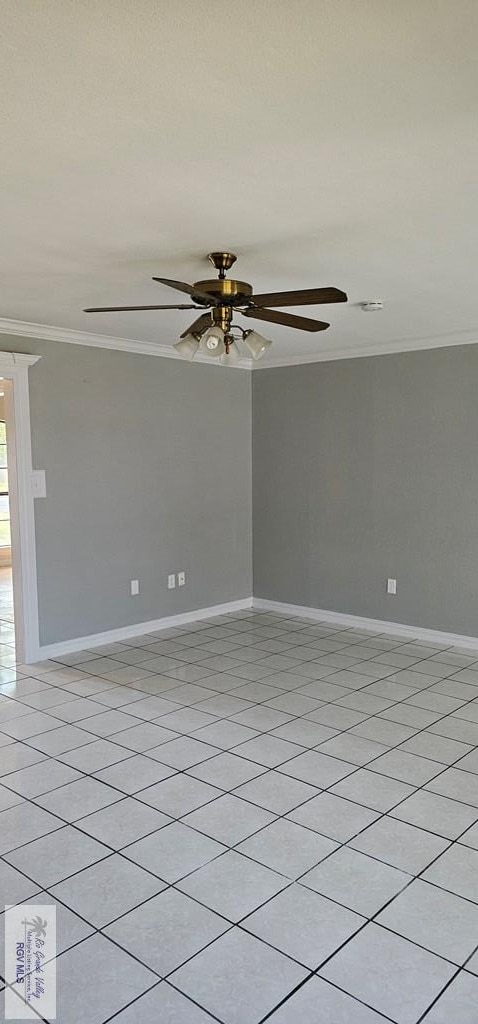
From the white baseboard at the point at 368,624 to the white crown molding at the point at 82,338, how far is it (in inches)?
86.3

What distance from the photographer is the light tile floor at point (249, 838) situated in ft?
5.97

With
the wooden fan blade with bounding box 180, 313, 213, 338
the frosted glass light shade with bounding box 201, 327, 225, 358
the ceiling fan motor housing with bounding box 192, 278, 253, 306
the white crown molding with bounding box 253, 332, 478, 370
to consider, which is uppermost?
the white crown molding with bounding box 253, 332, 478, 370

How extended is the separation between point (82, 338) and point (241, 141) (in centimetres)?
299

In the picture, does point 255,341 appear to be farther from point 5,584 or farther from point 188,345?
point 5,584

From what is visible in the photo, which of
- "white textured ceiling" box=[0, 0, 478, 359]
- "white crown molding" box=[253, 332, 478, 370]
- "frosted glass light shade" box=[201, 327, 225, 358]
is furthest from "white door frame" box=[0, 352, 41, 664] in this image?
"white crown molding" box=[253, 332, 478, 370]

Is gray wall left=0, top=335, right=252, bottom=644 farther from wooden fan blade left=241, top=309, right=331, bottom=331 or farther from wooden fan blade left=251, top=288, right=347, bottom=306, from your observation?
wooden fan blade left=251, top=288, right=347, bottom=306

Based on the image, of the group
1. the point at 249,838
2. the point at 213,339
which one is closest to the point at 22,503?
the point at 213,339

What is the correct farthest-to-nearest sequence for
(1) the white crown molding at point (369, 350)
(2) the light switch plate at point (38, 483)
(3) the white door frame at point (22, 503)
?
(1) the white crown molding at point (369, 350)
(2) the light switch plate at point (38, 483)
(3) the white door frame at point (22, 503)

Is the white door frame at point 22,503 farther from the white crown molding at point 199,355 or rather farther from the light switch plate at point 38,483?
the white crown molding at point 199,355

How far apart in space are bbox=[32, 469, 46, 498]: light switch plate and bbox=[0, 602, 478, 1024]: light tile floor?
1.14 metres

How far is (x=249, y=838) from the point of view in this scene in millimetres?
2488

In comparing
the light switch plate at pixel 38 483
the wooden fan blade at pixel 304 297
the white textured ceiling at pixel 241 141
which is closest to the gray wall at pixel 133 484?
the light switch plate at pixel 38 483

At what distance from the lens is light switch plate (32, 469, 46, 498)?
4461 millimetres

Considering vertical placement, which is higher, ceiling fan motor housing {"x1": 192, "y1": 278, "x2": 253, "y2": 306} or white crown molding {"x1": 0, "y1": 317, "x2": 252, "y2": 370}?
white crown molding {"x1": 0, "y1": 317, "x2": 252, "y2": 370}
